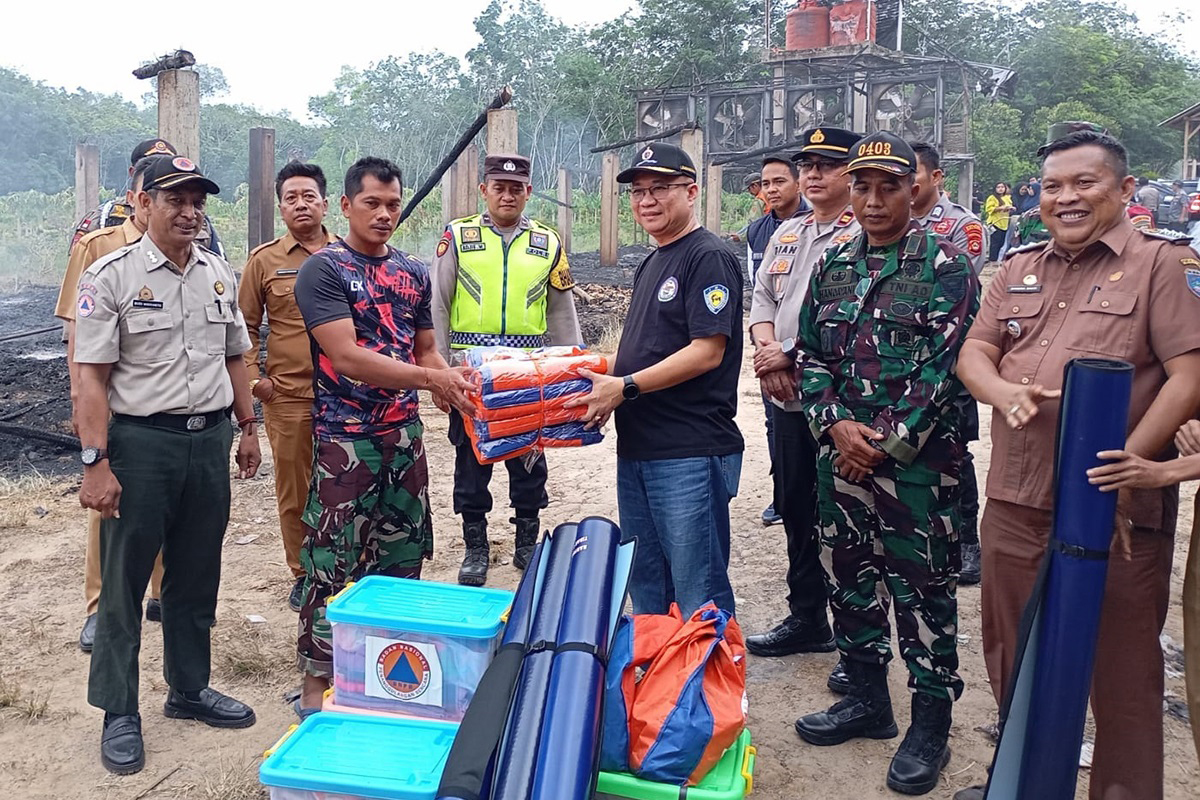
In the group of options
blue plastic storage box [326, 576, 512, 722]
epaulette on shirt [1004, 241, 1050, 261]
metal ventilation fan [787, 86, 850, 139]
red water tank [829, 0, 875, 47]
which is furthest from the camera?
red water tank [829, 0, 875, 47]

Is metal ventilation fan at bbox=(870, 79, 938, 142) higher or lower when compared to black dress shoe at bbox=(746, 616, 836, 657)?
higher

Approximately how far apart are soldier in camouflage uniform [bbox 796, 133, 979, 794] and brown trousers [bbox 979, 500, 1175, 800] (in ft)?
0.95

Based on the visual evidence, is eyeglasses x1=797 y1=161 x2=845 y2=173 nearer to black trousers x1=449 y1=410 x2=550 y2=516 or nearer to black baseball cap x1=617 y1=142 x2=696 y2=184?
black baseball cap x1=617 y1=142 x2=696 y2=184

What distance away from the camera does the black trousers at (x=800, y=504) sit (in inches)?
161

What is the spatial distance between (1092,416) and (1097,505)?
0.22m

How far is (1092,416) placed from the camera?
2.30m

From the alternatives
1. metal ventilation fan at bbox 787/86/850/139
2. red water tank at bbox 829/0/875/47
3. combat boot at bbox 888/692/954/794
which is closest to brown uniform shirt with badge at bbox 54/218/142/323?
combat boot at bbox 888/692/954/794

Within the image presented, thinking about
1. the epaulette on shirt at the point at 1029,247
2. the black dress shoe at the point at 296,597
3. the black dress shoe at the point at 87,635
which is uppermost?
the epaulette on shirt at the point at 1029,247

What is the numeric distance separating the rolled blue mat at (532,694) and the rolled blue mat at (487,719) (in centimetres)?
2

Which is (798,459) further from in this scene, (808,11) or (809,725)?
(808,11)

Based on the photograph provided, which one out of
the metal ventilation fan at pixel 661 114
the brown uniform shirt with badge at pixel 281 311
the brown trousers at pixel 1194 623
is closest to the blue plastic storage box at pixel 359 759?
the brown trousers at pixel 1194 623

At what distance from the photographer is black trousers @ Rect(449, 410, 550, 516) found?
16.7 feet

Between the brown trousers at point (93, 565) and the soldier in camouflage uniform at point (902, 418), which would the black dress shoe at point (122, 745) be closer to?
the brown trousers at point (93, 565)

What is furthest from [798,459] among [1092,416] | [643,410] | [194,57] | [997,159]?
[997,159]
